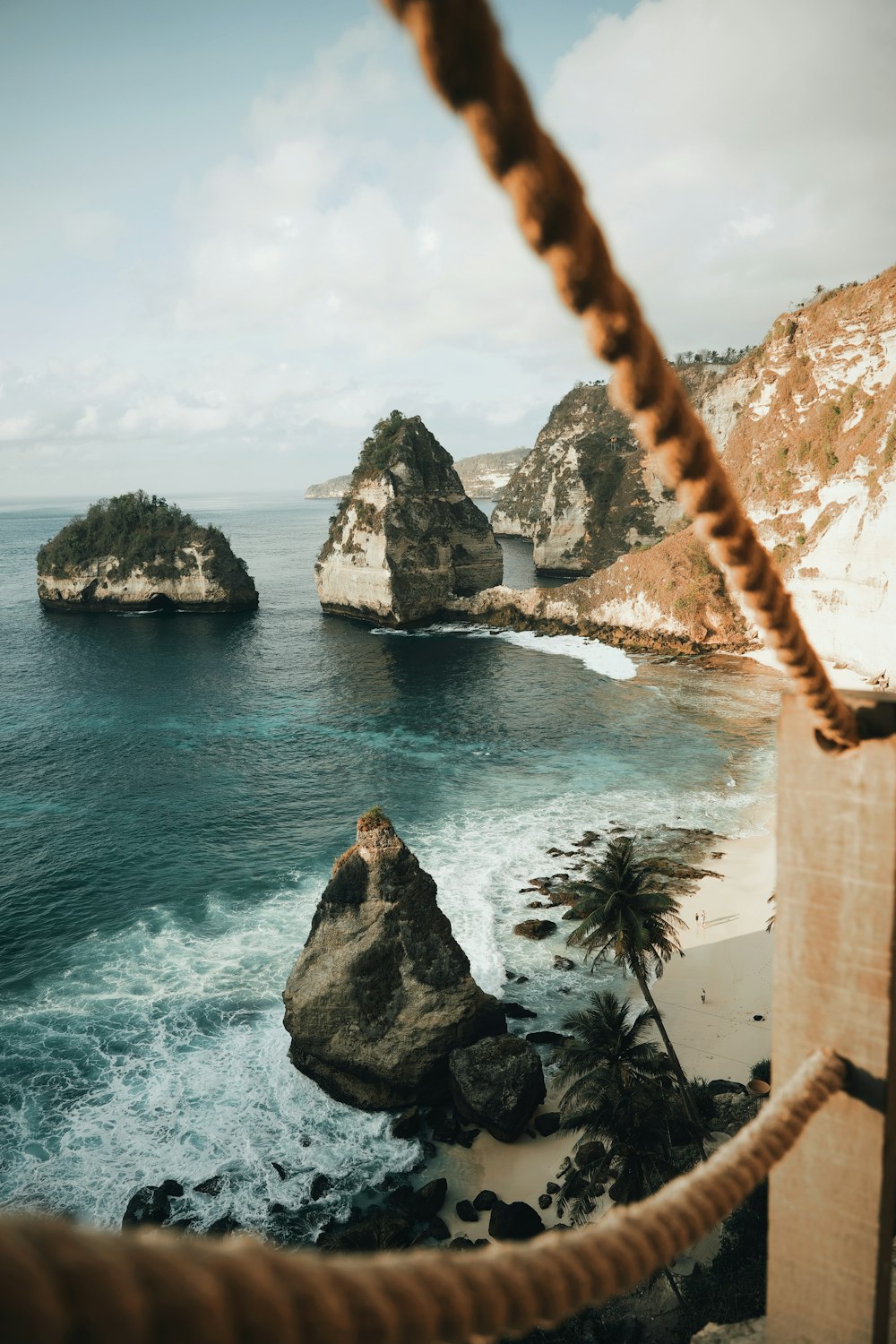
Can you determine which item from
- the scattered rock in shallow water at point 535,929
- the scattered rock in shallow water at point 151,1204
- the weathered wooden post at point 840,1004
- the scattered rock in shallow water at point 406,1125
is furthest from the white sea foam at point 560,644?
the weathered wooden post at point 840,1004

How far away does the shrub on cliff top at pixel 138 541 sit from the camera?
3415 inches

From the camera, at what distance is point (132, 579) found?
8731 centimetres

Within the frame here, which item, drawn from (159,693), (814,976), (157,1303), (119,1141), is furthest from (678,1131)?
(159,693)

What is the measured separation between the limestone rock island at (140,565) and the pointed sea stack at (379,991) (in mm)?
71811

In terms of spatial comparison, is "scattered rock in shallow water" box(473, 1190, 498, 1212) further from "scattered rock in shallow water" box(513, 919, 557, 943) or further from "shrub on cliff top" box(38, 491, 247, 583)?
"shrub on cliff top" box(38, 491, 247, 583)

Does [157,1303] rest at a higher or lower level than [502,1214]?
higher

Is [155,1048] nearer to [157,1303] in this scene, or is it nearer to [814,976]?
[814,976]

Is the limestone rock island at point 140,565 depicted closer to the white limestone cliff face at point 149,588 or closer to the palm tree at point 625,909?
the white limestone cliff face at point 149,588

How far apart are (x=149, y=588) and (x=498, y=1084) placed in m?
79.5

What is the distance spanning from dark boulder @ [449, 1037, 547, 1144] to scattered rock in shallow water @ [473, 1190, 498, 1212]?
159 cm

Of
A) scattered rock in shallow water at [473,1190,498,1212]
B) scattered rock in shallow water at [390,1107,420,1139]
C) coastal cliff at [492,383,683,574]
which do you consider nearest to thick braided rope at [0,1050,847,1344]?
scattered rock in shallow water at [473,1190,498,1212]

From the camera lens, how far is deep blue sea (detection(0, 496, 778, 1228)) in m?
20.0

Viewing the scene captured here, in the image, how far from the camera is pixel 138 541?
87.3 metres

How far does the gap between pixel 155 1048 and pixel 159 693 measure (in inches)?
1501
